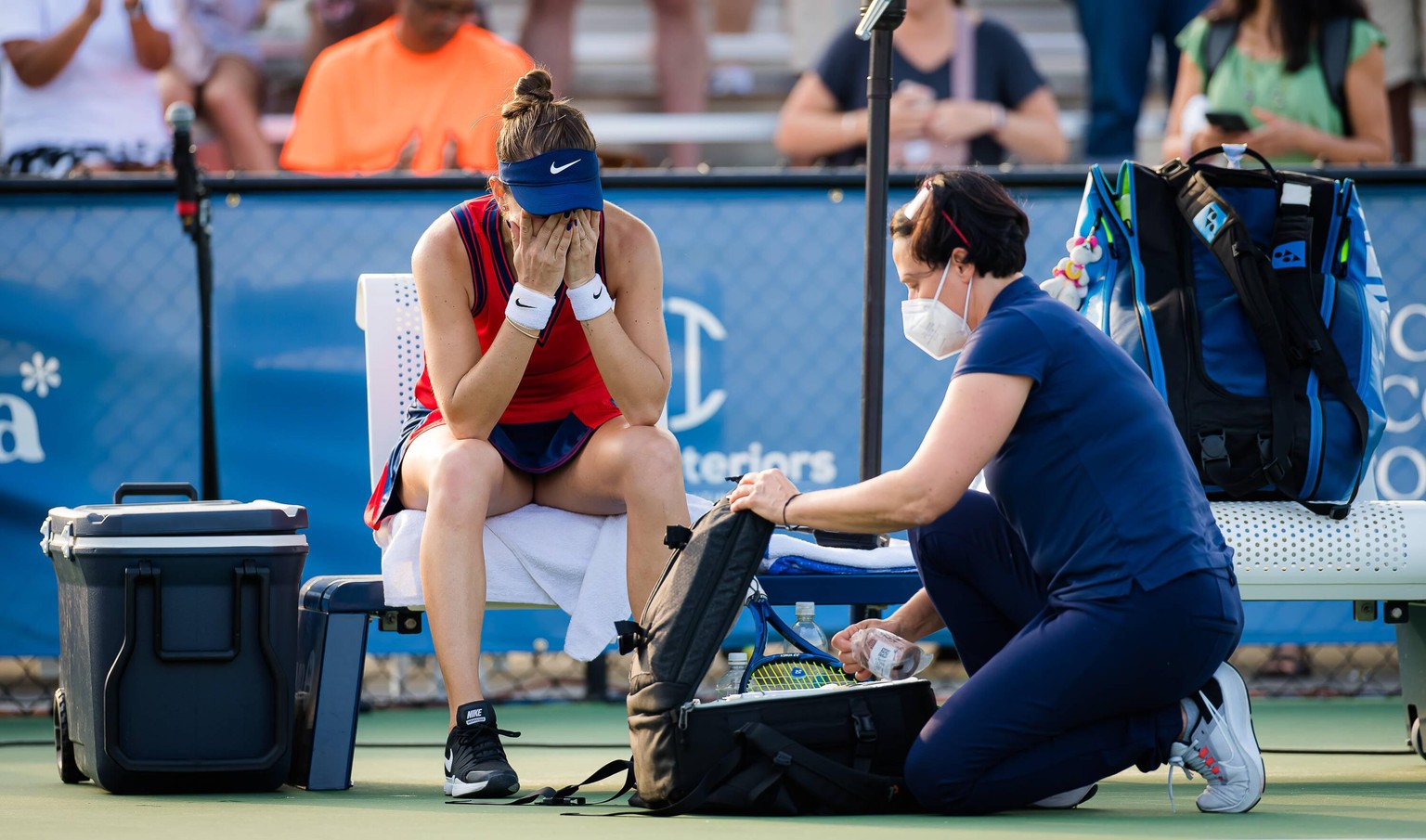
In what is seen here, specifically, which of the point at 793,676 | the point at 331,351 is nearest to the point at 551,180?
the point at 793,676

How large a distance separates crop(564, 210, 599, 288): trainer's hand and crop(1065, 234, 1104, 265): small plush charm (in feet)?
3.68

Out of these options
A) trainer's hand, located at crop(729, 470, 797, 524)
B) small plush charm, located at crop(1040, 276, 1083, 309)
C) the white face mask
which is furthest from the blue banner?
trainer's hand, located at crop(729, 470, 797, 524)

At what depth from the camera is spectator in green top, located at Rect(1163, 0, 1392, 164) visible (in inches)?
214

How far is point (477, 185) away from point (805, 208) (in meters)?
0.97

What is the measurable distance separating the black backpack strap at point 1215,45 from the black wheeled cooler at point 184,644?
3.63m

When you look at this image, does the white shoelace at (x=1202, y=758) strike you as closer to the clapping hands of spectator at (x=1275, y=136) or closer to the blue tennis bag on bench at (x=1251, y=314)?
the blue tennis bag on bench at (x=1251, y=314)

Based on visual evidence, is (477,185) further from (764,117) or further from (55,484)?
(764,117)

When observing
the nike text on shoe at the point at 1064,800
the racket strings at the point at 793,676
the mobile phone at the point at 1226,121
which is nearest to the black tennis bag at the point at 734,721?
the racket strings at the point at 793,676

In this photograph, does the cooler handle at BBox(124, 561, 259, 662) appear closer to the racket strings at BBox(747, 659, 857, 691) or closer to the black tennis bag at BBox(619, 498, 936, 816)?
the black tennis bag at BBox(619, 498, 936, 816)

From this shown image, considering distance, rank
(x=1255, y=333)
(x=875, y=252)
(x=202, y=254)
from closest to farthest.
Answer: (x=1255, y=333) → (x=875, y=252) → (x=202, y=254)

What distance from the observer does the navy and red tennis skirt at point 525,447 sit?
3.69 m

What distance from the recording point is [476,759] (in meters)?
3.26

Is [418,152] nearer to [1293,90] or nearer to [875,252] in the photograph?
[875,252]

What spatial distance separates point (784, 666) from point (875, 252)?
122cm
